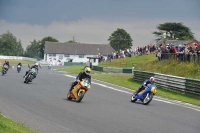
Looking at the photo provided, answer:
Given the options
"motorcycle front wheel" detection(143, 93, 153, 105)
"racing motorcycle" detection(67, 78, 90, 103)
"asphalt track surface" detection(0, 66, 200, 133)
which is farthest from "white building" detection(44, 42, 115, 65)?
"asphalt track surface" detection(0, 66, 200, 133)

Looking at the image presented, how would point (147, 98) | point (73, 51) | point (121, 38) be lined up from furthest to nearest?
point (73, 51)
point (121, 38)
point (147, 98)

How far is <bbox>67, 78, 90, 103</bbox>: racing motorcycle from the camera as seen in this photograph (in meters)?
19.0

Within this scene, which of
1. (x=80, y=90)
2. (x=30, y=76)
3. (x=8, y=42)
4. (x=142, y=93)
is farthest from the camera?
(x=30, y=76)

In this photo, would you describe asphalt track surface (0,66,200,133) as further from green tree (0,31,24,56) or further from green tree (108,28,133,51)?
green tree (108,28,133,51)

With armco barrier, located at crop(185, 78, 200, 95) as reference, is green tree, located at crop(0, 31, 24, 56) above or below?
above

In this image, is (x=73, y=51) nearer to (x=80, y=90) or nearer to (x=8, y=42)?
(x=8, y=42)

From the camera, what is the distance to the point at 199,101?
24266 millimetres

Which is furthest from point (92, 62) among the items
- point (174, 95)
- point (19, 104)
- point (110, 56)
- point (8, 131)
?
point (8, 131)

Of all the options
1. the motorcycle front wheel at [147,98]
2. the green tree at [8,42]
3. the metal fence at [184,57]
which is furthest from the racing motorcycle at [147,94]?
the metal fence at [184,57]

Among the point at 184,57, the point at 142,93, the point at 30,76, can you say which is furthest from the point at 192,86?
the point at 30,76

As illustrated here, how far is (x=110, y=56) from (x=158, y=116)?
46151 mm

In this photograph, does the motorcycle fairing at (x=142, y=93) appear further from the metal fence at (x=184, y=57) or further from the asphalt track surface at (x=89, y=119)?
the metal fence at (x=184, y=57)

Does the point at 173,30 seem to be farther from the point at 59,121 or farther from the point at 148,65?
the point at 59,121

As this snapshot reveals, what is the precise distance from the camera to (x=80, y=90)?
19.2 metres
